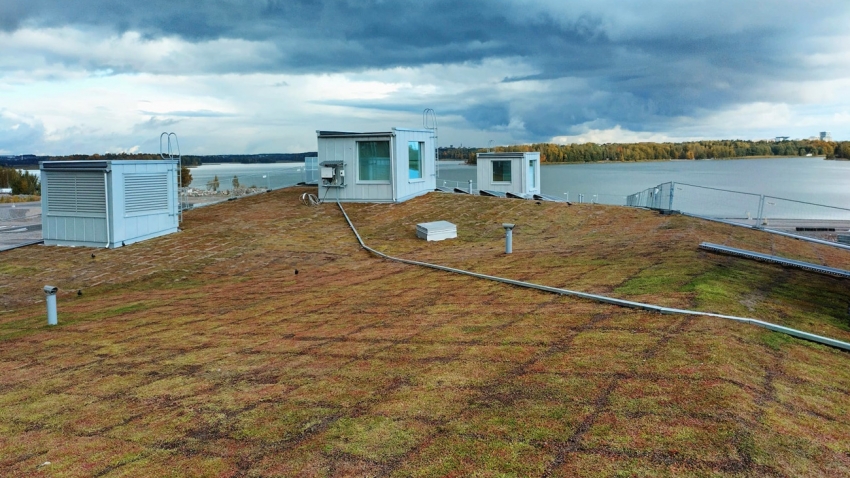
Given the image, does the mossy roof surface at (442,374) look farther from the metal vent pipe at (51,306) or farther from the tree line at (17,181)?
the tree line at (17,181)

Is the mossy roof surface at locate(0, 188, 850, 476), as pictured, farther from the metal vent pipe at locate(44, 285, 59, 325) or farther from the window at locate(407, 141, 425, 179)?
the window at locate(407, 141, 425, 179)

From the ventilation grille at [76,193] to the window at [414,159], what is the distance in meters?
11.3

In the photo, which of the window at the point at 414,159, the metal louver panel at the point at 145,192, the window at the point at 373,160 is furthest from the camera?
the window at the point at 414,159

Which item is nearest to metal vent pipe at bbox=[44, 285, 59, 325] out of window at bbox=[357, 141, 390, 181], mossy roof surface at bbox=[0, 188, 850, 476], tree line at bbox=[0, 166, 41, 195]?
mossy roof surface at bbox=[0, 188, 850, 476]

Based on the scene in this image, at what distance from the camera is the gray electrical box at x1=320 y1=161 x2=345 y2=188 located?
23.8 meters

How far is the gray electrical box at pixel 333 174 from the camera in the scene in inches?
936

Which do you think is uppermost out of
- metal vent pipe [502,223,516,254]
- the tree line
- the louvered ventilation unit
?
the tree line

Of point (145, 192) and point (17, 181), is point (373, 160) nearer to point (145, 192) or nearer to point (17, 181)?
point (145, 192)

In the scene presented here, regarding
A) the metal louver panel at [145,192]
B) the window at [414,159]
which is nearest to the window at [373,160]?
the window at [414,159]

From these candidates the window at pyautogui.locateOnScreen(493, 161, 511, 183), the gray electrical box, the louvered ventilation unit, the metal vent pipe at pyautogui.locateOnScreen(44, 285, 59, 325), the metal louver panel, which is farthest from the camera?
the window at pyautogui.locateOnScreen(493, 161, 511, 183)

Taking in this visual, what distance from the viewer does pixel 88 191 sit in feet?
57.2

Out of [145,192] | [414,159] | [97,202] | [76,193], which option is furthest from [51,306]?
[414,159]

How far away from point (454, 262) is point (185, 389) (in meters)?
7.74

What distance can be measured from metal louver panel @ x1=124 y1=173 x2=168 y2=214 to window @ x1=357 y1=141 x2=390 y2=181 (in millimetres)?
7283
